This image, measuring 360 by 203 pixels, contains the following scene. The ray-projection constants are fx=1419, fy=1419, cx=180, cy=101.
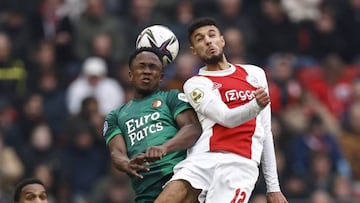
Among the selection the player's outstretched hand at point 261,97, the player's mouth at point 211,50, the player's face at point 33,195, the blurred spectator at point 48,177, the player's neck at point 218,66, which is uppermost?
the player's mouth at point 211,50

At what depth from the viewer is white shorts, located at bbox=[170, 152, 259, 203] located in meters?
11.7

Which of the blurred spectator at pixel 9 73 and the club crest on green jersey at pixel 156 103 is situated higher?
the club crest on green jersey at pixel 156 103

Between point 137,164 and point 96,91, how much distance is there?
25.1 ft

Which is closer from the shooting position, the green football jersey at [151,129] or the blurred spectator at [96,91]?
the green football jersey at [151,129]

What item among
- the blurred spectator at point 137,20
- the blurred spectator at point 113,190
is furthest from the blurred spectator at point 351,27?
the blurred spectator at point 113,190

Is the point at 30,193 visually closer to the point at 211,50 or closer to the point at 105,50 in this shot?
the point at 211,50

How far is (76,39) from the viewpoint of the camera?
20422 mm

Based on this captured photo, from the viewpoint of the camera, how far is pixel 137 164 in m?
11.5

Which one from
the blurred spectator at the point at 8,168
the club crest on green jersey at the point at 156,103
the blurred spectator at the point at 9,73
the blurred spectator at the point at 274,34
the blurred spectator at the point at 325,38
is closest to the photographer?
the club crest on green jersey at the point at 156,103

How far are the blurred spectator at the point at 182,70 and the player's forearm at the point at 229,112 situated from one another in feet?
21.7

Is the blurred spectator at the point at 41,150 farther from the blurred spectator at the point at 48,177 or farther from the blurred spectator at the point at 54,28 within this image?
the blurred spectator at the point at 54,28

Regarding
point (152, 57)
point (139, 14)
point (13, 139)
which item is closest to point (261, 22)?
point (139, 14)

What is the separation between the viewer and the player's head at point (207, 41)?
11.9 metres

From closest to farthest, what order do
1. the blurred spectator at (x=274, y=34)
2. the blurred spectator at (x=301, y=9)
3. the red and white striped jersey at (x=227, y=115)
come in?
1. the red and white striped jersey at (x=227, y=115)
2. the blurred spectator at (x=274, y=34)
3. the blurred spectator at (x=301, y=9)
